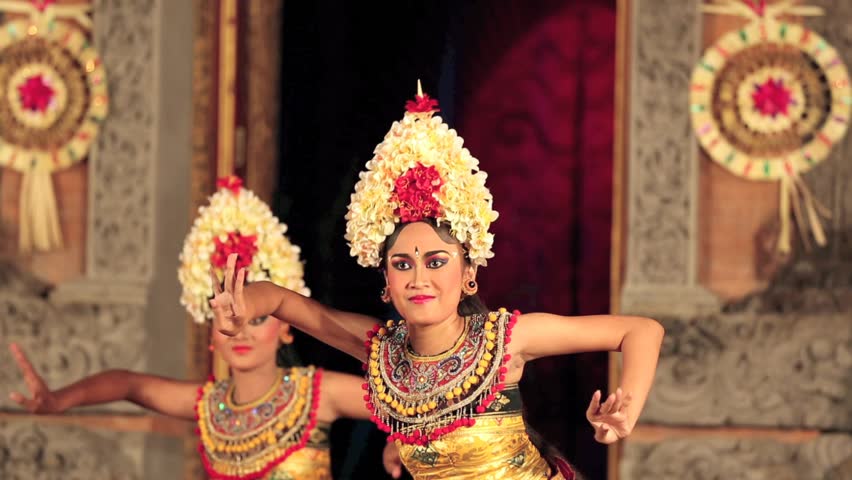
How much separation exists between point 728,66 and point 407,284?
193 centimetres

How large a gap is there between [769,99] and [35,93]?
2.84 metres

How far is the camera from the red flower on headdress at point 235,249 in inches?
168

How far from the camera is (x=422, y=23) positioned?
16.6 ft

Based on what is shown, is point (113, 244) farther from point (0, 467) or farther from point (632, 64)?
point (632, 64)

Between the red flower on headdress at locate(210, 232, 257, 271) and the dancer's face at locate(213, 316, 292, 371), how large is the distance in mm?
202

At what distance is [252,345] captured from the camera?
4312 mm

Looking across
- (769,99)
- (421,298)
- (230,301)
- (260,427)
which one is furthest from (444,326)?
(769,99)

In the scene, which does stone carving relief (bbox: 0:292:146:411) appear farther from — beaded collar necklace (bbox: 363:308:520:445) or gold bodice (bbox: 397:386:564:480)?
gold bodice (bbox: 397:386:564:480)

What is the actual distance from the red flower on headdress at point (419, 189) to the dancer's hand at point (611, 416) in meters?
0.67

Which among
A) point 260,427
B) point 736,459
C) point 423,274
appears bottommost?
point 736,459

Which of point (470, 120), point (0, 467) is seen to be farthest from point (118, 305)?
point (470, 120)

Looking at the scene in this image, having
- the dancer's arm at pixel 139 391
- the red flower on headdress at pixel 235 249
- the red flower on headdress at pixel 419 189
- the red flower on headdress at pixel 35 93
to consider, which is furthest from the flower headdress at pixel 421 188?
the red flower on headdress at pixel 35 93

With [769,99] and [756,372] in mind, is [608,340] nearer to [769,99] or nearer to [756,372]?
[756,372]

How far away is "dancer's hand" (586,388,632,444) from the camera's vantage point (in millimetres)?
3078
